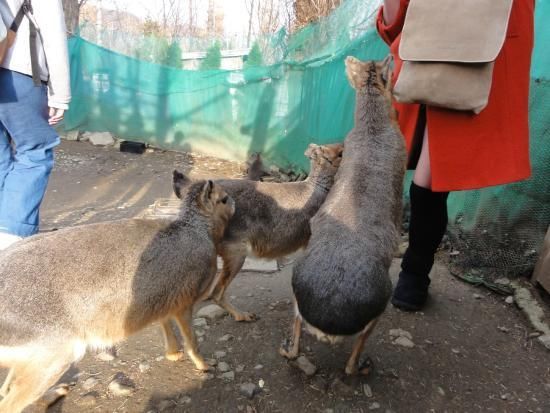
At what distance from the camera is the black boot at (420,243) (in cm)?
309

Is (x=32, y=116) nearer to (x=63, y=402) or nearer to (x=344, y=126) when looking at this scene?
(x=63, y=402)

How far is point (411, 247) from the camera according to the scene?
3283mm

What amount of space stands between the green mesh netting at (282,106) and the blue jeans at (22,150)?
3.59 metres

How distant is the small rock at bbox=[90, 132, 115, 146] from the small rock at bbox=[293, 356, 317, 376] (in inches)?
349

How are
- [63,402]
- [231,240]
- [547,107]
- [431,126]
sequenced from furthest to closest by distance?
[547,107], [231,240], [431,126], [63,402]

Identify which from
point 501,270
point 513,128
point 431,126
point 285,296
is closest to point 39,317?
point 285,296

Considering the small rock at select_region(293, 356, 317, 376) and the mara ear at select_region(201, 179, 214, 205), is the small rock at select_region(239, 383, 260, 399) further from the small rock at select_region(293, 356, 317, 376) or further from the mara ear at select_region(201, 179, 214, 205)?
the mara ear at select_region(201, 179, 214, 205)

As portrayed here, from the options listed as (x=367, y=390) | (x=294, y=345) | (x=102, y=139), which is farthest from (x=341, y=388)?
(x=102, y=139)

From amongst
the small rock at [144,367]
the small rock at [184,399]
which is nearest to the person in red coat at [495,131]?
the small rock at [184,399]

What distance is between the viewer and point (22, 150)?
296 cm

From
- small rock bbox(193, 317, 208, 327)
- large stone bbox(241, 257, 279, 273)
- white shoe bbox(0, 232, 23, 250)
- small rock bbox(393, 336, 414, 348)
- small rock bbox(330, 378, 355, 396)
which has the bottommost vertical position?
large stone bbox(241, 257, 279, 273)

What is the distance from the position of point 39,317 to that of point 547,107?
3956 millimetres

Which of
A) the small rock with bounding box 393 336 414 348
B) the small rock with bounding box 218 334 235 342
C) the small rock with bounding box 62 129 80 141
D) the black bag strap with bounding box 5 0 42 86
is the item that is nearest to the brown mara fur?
the small rock with bounding box 218 334 235 342

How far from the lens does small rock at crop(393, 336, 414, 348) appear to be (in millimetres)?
3020
